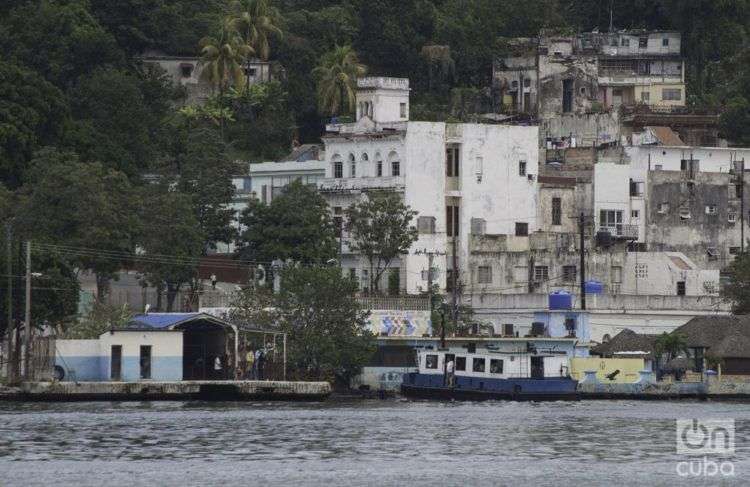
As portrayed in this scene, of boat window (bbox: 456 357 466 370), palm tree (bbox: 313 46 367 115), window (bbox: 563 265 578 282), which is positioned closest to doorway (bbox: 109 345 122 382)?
boat window (bbox: 456 357 466 370)

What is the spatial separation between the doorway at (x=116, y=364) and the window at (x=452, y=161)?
1259 inches

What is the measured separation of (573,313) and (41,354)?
28.8 m

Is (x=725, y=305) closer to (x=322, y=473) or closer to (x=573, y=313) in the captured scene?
(x=573, y=313)

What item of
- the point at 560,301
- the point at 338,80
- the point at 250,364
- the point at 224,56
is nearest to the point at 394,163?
the point at 560,301

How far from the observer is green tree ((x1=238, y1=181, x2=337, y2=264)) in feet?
433

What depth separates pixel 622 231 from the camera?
470 ft

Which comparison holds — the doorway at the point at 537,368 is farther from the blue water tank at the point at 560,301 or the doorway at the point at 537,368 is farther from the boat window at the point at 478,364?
the blue water tank at the point at 560,301

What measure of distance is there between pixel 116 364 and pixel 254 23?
5233 cm

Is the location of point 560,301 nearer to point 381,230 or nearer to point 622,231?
point 381,230

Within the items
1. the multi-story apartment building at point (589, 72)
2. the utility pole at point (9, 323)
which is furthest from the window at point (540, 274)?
the utility pole at point (9, 323)

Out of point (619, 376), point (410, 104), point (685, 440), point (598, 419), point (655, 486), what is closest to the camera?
point (655, 486)

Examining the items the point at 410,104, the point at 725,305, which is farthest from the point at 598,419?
the point at 410,104

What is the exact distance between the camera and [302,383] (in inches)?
4402

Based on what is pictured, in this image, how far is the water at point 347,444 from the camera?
77812mm
